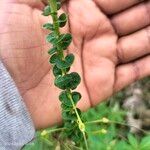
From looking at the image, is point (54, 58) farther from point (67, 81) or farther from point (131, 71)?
point (131, 71)

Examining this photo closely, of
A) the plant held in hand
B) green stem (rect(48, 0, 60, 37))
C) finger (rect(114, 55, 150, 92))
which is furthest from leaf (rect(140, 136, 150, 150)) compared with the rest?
green stem (rect(48, 0, 60, 37))

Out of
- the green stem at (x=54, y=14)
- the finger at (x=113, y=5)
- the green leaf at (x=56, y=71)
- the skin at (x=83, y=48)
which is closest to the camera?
the green stem at (x=54, y=14)

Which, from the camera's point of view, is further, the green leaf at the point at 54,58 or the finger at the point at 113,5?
the finger at the point at 113,5

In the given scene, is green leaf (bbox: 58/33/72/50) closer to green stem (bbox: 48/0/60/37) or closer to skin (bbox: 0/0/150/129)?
green stem (bbox: 48/0/60/37)

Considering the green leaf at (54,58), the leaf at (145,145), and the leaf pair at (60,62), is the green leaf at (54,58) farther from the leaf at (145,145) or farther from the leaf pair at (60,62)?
the leaf at (145,145)

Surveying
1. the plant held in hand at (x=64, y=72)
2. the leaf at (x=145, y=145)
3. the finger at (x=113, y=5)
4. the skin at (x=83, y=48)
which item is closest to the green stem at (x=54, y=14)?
the plant held in hand at (x=64, y=72)

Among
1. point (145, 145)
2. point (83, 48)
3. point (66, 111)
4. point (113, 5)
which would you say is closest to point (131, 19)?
point (113, 5)

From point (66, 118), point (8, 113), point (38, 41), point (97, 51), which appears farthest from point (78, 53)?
point (66, 118)
